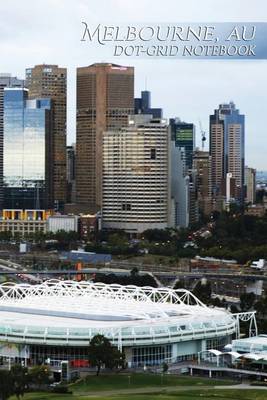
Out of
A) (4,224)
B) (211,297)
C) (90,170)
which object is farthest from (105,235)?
(211,297)

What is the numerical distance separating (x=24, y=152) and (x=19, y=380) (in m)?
70.1

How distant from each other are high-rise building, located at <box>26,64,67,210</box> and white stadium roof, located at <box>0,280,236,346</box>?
59396mm

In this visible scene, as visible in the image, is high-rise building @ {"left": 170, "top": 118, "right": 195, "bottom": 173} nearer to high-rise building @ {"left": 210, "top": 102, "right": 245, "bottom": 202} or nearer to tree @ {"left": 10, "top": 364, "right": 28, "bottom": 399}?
high-rise building @ {"left": 210, "top": 102, "right": 245, "bottom": 202}

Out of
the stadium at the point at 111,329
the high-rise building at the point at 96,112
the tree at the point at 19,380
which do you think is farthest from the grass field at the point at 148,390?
the high-rise building at the point at 96,112

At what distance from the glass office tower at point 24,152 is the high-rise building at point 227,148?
31.1m

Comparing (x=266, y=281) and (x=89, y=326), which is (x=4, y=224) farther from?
(x=89, y=326)

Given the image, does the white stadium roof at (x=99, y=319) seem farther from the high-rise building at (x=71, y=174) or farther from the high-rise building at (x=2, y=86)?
the high-rise building at (x=71, y=174)

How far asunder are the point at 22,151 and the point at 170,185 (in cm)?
1472

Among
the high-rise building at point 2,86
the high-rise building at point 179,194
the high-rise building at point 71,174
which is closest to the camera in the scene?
the high-rise building at point 179,194

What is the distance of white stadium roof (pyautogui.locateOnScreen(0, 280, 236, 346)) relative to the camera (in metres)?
37.6

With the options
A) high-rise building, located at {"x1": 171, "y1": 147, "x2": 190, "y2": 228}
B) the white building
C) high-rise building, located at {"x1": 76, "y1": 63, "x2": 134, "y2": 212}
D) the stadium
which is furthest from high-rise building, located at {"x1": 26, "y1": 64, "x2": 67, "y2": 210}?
the stadium

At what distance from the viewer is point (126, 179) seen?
304 ft

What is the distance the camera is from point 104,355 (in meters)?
34.9

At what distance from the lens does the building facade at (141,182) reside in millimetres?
90750
